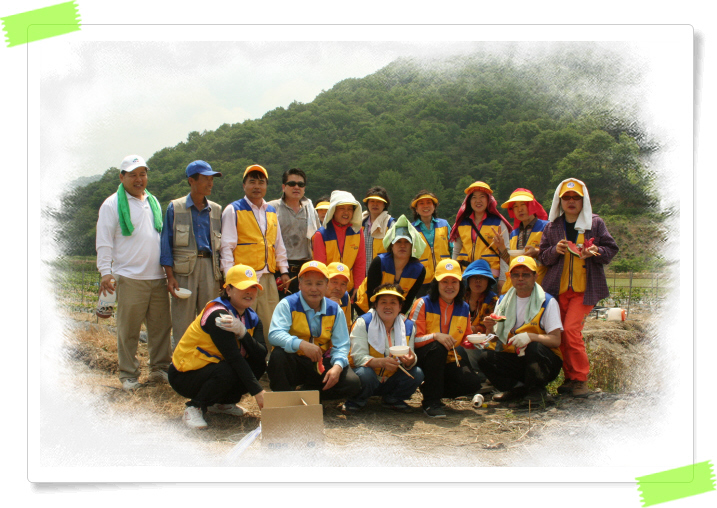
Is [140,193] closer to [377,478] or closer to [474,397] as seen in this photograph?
[377,478]

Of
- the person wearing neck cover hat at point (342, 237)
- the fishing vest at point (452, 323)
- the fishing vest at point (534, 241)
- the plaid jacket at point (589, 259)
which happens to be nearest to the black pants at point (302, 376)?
the fishing vest at point (452, 323)

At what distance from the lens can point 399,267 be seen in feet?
17.4

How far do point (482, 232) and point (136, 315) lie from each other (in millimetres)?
3557

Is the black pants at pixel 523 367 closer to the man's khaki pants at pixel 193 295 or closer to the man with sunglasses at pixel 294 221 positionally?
the man with sunglasses at pixel 294 221

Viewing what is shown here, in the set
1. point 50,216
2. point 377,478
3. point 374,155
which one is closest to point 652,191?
point 377,478

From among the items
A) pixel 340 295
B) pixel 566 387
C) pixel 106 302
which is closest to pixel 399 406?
pixel 340 295

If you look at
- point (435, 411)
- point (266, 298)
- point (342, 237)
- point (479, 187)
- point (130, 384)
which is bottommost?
point (435, 411)

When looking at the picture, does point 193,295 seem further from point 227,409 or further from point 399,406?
point 399,406

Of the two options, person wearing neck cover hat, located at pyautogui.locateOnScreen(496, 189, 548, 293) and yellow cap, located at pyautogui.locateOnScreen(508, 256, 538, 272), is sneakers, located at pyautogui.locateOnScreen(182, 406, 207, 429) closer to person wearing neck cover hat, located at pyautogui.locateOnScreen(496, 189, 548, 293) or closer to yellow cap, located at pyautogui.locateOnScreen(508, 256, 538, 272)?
yellow cap, located at pyautogui.locateOnScreen(508, 256, 538, 272)

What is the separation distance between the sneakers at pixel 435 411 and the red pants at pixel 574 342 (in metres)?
1.28

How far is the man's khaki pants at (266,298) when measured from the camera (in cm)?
523

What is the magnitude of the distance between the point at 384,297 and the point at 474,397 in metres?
1.32

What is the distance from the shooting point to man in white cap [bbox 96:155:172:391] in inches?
188

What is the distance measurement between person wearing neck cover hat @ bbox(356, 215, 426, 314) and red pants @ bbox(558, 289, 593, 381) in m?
1.41
